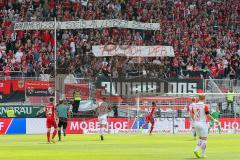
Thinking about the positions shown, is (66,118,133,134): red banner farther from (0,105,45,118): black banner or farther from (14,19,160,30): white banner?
(14,19,160,30): white banner

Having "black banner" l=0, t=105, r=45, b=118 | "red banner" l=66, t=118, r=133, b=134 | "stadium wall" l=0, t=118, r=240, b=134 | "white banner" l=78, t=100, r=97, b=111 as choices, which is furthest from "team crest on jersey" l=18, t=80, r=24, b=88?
"red banner" l=66, t=118, r=133, b=134

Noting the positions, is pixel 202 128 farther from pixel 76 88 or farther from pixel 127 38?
pixel 127 38

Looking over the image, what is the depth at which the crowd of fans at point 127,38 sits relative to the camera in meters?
54.2

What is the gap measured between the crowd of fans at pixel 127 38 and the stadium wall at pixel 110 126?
3.40 m

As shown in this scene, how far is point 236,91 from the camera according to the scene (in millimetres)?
50312

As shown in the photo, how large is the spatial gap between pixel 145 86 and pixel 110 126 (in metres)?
3.70

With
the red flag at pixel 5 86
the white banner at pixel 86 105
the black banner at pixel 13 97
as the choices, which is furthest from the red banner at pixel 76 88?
the red flag at pixel 5 86

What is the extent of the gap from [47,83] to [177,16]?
19.9 meters

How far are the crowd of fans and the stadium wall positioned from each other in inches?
134

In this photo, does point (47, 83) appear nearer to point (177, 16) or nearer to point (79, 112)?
point (79, 112)

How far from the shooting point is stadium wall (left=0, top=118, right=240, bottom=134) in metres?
49.8

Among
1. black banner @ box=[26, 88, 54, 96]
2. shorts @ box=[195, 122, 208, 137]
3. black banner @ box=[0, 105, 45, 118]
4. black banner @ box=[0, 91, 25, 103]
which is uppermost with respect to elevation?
shorts @ box=[195, 122, 208, 137]

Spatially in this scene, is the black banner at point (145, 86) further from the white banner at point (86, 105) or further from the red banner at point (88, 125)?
the red banner at point (88, 125)

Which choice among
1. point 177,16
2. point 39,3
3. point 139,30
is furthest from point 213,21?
point 39,3
